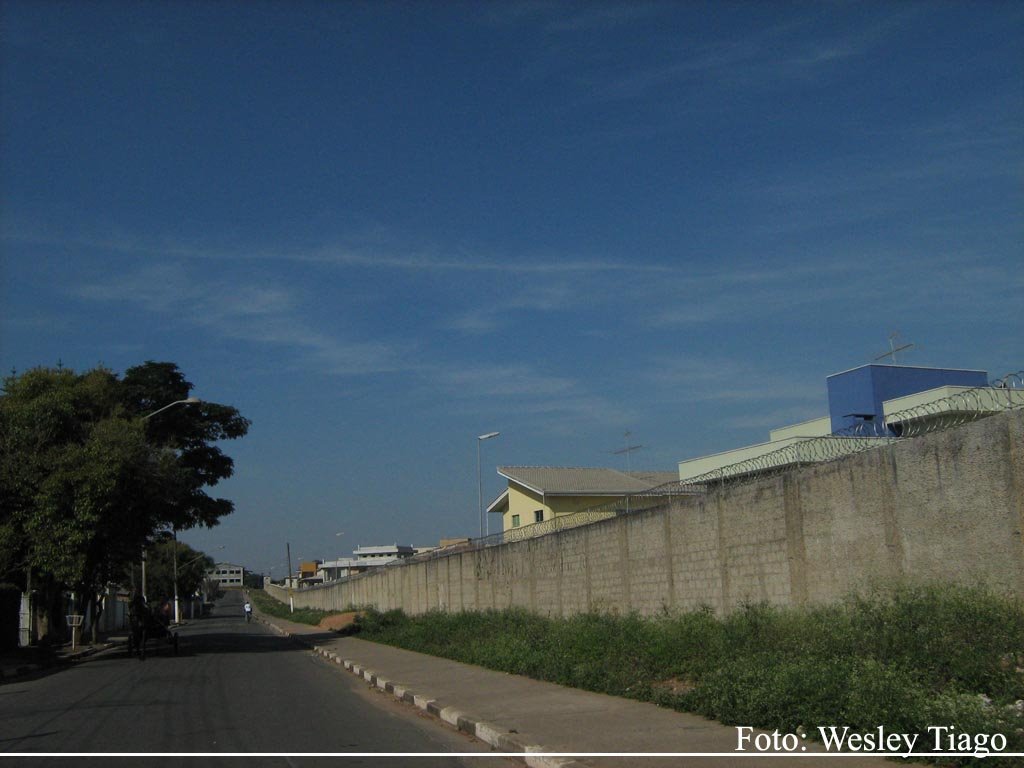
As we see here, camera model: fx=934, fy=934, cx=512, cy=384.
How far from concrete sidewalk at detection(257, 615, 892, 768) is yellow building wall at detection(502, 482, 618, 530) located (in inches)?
1095

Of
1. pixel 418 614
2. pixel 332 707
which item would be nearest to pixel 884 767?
pixel 332 707

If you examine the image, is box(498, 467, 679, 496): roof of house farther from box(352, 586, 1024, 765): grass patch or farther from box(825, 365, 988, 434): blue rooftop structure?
box(352, 586, 1024, 765): grass patch

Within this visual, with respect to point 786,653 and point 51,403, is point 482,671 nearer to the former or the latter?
point 786,653

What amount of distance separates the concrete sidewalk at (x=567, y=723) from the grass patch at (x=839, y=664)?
36cm

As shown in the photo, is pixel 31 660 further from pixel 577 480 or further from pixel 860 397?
pixel 860 397

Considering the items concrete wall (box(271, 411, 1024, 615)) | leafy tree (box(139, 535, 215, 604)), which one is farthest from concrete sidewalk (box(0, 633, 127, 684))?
leafy tree (box(139, 535, 215, 604))

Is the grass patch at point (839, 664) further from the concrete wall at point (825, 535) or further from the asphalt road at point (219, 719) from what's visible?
the asphalt road at point (219, 719)

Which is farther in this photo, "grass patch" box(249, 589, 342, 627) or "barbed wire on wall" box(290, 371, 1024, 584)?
"grass patch" box(249, 589, 342, 627)

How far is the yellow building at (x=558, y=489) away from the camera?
4647cm

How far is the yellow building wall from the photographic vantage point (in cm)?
4656

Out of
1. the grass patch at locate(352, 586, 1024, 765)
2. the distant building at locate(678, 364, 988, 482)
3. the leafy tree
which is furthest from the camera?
the leafy tree

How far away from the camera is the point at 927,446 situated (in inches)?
418

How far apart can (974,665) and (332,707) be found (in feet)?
31.6

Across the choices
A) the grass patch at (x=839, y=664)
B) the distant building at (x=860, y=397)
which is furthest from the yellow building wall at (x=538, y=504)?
the grass patch at (x=839, y=664)
